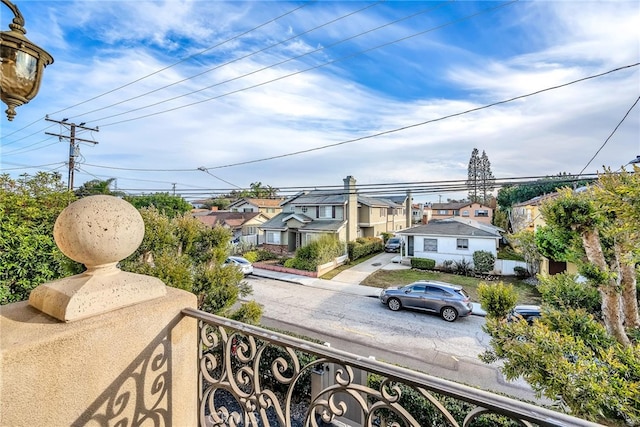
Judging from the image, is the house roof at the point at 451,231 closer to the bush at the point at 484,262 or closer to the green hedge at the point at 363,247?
the bush at the point at 484,262

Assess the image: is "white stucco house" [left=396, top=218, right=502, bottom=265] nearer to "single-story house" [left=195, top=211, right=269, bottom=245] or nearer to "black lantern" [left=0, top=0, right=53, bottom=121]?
"single-story house" [left=195, top=211, right=269, bottom=245]

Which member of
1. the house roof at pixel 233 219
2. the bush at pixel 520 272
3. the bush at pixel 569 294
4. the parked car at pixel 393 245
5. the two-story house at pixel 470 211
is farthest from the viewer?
the two-story house at pixel 470 211

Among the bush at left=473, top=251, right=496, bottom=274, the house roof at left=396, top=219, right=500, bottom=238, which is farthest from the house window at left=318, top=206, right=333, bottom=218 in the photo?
the bush at left=473, top=251, right=496, bottom=274

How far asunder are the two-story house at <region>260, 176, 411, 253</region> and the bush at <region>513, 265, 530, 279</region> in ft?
33.3

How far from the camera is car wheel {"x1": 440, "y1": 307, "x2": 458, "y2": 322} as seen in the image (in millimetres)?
9453

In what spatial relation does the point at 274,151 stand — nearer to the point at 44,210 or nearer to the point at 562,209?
the point at 44,210

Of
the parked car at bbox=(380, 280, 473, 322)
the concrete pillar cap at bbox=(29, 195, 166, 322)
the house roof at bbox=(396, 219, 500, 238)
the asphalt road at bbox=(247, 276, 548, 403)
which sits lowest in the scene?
the asphalt road at bbox=(247, 276, 548, 403)

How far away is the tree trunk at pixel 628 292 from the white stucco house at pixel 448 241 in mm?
12624

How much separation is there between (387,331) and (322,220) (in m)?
13.4

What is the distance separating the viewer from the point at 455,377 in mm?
6199

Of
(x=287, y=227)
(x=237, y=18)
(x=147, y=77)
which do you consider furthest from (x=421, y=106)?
(x=287, y=227)

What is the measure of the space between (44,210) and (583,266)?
789cm

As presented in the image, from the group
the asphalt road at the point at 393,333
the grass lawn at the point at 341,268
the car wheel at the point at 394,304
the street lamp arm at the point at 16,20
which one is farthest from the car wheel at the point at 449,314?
the street lamp arm at the point at 16,20

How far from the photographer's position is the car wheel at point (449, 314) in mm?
9453
